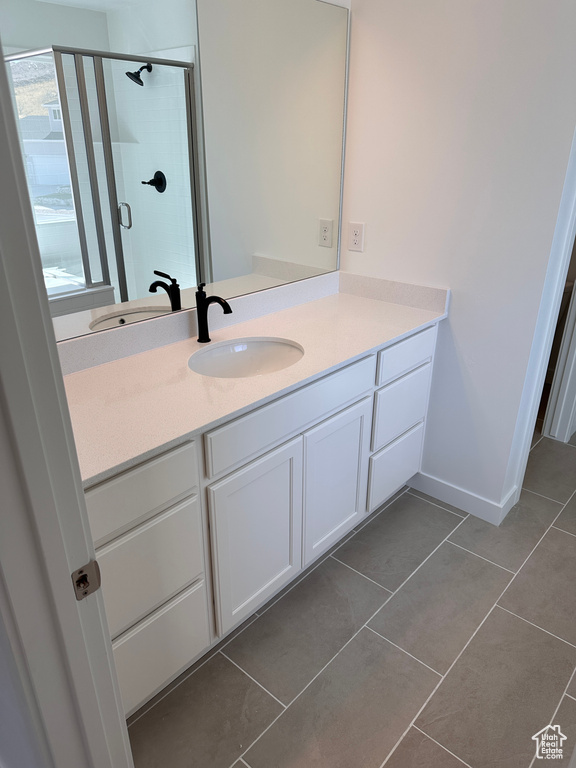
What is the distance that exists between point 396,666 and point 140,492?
103cm

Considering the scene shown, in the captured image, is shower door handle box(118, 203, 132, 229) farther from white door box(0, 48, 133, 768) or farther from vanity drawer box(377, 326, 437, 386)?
white door box(0, 48, 133, 768)

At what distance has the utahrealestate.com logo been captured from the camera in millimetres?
1441

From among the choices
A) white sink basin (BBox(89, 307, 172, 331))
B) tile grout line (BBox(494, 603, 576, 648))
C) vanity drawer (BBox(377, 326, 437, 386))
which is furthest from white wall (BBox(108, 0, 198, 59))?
tile grout line (BBox(494, 603, 576, 648))

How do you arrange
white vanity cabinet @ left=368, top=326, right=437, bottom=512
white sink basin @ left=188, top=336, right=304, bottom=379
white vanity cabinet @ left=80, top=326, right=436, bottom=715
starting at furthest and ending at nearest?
white vanity cabinet @ left=368, top=326, right=437, bottom=512 < white sink basin @ left=188, top=336, right=304, bottom=379 < white vanity cabinet @ left=80, top=326, right=436, bottom=715

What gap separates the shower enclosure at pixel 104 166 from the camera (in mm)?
1390

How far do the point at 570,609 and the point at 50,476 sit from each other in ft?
6.27

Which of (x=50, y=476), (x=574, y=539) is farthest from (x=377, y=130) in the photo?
(x=50, y=476)

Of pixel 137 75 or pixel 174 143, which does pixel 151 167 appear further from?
pixel 137 75

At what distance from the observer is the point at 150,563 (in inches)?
51.8

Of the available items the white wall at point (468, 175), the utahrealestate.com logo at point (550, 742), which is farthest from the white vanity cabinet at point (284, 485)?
the utahrealestate.com logo at point (550, 742)

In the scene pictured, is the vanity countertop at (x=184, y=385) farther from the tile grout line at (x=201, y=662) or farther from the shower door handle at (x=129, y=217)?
the tile grout line at (x=201, y=662)

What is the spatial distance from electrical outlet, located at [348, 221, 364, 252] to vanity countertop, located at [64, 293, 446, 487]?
336 mm

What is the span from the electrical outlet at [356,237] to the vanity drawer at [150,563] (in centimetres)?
144

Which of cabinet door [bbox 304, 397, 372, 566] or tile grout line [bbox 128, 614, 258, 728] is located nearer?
tile grout line [bbox 128, 614, 258, 728]
